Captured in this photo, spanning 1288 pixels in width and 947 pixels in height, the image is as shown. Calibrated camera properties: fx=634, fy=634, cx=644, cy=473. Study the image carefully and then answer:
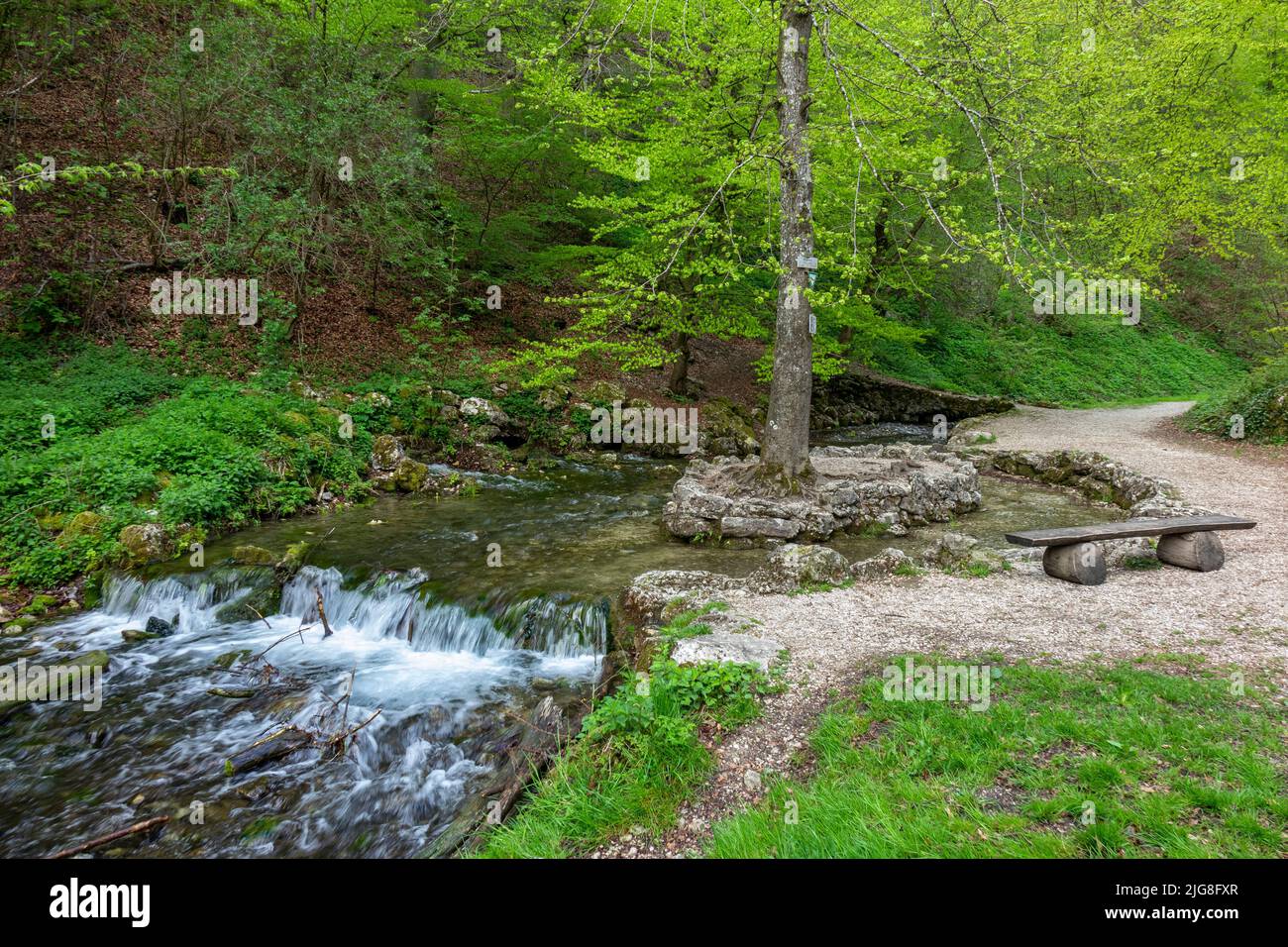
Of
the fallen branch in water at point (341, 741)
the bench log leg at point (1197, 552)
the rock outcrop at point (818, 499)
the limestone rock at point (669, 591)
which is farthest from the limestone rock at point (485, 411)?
the bench log leg at point (1197, 552)

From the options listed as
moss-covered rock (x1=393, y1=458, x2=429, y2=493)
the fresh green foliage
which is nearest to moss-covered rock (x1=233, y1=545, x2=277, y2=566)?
the fresh green foliage

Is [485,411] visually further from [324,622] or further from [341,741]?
[341,741]

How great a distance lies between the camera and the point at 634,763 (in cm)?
382

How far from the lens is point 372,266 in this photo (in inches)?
645

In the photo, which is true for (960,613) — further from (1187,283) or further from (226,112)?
(1187,283)

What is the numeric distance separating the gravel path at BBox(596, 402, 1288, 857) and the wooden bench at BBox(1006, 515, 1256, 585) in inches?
6.3

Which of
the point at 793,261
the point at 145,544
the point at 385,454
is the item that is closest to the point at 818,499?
the point at 793,261

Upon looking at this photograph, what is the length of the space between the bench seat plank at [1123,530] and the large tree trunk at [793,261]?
3843mm

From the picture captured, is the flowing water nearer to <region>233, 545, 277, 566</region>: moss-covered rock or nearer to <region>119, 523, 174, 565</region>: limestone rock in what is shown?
<region>233, 545, 277, 566</region>: moss-covered rock

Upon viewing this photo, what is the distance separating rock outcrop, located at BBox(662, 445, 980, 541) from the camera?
29.7 ft

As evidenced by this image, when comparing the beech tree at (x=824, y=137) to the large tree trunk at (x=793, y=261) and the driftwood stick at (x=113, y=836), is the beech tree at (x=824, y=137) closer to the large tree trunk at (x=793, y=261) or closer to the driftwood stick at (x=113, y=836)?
the large tree trunk at (x=793, y=261)

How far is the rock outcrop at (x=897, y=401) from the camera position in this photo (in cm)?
2167
